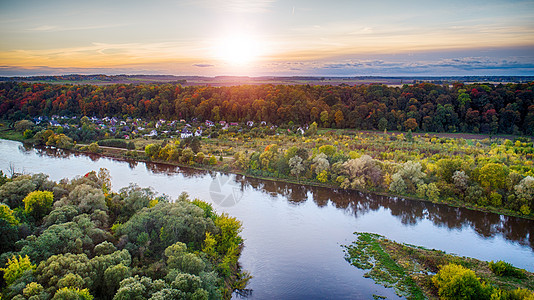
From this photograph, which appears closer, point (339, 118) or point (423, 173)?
point (423, 173)

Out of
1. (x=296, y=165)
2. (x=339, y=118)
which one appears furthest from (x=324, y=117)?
(x=296, y=165)

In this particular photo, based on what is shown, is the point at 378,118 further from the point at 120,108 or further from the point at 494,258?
the point at 120,108

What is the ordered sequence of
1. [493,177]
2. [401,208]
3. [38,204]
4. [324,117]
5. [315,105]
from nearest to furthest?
[38,204] → [493,177] → [401,208] → [324,117] → [315,105]

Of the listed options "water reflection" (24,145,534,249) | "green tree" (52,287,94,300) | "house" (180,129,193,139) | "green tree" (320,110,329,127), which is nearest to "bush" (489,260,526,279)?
"water reflection" (24,145,534,249)

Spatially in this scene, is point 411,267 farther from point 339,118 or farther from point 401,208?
point 339,118

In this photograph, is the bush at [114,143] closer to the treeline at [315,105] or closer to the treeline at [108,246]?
the treeline at [315,105]

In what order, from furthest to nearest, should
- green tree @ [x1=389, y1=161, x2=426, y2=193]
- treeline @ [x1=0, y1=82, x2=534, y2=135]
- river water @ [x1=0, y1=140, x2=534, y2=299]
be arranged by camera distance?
treeline @ [x1=0, y1=82, x2=534, y2=135] < green tree @ [x1=389, y1=161, x2=426, y2=193] < river water @ [x1=0, y1=140, x2=534, y2=299]

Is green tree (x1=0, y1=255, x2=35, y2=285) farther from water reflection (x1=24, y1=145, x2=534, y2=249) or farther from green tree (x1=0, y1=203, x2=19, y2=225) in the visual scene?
water reflection (x1=24, y1=145, x2=534, y2=249)
